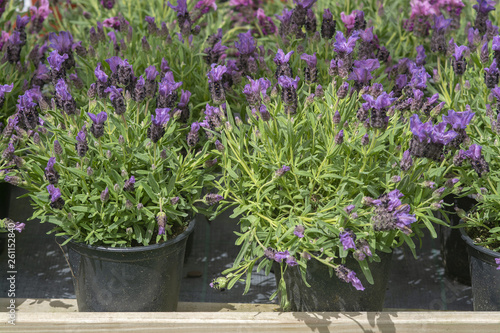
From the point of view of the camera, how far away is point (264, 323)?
175cm

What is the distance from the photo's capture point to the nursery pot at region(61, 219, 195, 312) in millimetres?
1818

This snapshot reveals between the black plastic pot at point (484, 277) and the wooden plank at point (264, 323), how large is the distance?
0.30 ft

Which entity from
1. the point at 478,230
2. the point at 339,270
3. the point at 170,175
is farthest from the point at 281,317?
the point at 478,230

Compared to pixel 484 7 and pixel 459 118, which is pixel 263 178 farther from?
pixel 484 7

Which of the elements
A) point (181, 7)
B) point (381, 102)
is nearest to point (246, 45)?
point (181, 7)

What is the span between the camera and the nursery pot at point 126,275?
1.82 meters

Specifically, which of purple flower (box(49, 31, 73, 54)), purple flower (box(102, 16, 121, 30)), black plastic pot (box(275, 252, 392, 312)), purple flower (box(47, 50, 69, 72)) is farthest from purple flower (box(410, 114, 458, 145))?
purple flower (box(102, 16, 121, 30))

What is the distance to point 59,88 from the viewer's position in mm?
1740

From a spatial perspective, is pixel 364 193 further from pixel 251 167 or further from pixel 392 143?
pixel 251 167

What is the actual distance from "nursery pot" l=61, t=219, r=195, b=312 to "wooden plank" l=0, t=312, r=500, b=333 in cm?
11

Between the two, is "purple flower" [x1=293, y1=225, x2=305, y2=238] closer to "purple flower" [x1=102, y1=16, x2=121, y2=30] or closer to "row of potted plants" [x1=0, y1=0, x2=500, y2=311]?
"row of potted plants" [x1=0, y1=0, x2=500, y2=311]

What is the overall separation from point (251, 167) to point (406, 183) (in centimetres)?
42

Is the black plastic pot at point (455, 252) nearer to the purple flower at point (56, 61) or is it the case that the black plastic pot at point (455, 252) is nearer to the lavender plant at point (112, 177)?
the lavender plant at point (112, 177)

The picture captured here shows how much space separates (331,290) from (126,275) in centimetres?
56
